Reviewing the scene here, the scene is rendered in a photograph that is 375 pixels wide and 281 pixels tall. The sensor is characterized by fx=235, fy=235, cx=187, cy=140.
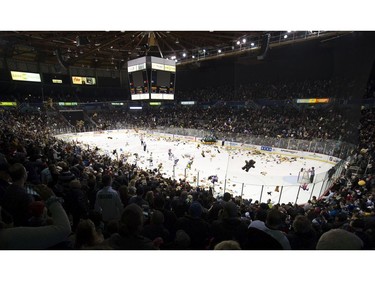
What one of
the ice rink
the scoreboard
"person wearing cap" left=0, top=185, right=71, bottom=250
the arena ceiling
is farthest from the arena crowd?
the arena ceiling

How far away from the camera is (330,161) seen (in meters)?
17.2

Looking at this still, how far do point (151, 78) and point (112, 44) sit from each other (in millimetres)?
10579

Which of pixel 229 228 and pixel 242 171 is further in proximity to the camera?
pixel 242 171

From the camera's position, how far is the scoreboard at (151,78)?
51.0ft

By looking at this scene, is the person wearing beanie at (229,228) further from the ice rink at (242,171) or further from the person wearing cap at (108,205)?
the ice rink at (242,171)

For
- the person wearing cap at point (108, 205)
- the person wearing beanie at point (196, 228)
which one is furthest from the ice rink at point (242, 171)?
the person wearing beanie at point (196, 228)

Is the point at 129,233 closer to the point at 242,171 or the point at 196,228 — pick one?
the point at 196,228

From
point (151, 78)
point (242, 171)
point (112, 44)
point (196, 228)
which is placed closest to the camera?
point (196, 228)

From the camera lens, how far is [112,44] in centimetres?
2331

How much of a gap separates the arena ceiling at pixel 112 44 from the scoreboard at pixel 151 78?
1219 mm

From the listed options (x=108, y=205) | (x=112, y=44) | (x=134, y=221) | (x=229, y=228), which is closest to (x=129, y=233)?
(x=134, y=221)

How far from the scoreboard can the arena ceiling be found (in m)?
1.22

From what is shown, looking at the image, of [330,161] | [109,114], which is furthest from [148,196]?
[109,114]
